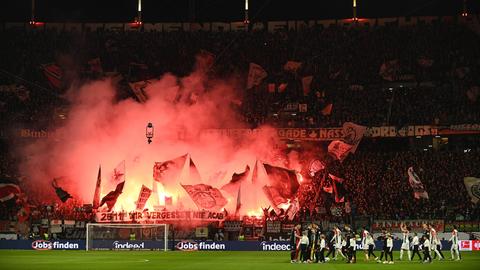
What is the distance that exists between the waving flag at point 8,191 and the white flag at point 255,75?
1949 centimetres

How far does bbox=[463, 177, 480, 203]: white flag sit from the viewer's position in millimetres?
45500

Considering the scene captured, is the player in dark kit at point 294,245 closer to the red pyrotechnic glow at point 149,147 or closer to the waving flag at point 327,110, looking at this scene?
the red pyrotechnic glow at point 149,147

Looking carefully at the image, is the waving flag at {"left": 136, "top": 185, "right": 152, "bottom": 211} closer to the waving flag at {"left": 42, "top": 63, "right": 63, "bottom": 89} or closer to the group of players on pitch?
the waving flag at {"left": 42, "top": 63, "right": 63, "bottom": 89}

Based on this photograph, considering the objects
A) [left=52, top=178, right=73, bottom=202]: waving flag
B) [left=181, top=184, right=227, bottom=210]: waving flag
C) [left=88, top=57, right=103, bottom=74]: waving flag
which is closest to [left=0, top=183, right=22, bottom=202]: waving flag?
[left=52, top=178, right=73, bottom=202]: waving flag

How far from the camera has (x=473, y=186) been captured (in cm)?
4597

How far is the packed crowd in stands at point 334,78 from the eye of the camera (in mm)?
47188

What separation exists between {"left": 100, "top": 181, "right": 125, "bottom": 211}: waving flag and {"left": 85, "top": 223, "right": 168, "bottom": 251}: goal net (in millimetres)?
4475

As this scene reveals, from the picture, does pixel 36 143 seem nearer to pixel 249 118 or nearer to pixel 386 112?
pixel 249 118

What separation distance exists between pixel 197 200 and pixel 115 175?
6414mm

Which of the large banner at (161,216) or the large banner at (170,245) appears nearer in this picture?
the large banner at (170,245)

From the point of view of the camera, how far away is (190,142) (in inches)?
1929

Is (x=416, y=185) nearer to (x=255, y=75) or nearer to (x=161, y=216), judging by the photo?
(x=255, y=75)

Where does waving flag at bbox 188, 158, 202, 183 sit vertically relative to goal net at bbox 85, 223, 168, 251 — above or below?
above

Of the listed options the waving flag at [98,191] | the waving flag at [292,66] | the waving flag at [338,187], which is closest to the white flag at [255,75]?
the waving flag at [292,66]
